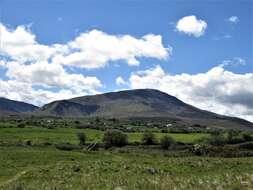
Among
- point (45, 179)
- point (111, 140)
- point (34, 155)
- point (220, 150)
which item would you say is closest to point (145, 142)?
point (111, 140)

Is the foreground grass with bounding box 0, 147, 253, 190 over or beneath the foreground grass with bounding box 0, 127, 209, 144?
beneath

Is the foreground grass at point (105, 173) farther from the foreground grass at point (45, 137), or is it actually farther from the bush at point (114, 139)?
the foreground grass at point (45, 137)

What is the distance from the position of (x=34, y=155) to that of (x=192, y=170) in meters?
24.7

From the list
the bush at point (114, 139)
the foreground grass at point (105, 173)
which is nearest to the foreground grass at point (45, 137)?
the bush at point (114, 139)

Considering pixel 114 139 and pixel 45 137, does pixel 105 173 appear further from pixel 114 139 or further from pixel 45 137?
pixel 45 137

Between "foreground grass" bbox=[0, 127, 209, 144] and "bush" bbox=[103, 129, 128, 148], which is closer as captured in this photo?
"bush" bbox=[103, 129, 128, 148]

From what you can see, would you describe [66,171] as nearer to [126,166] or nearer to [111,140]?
[126,166]

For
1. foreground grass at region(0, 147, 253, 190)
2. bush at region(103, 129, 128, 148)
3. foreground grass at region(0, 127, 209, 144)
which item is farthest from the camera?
foreground grass at region(0, 127, 209, 144)

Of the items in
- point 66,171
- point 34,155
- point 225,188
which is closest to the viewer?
point 225,188

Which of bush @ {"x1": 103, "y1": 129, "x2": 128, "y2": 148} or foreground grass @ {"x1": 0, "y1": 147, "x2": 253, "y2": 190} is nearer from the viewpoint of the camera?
foreground grass @ {"x1": 0, "y1": 147, "x2": 253, "y2": 190}

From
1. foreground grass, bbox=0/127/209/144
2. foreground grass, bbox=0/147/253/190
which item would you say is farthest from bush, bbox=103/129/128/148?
foreground grass, bbox=0/147/253/190

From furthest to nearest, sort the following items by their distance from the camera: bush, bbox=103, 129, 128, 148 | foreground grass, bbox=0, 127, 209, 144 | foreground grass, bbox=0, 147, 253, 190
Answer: foreground grass, bbox=0, 127, 209, 144 → bush, bbox=103, 129, 128, 148 → foreground grass, bbox=0, 147, 253, 190

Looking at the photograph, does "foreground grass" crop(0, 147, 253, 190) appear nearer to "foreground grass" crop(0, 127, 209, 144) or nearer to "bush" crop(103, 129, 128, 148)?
"bush" crop(103, 129, 128, 148)

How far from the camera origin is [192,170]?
33.5m
